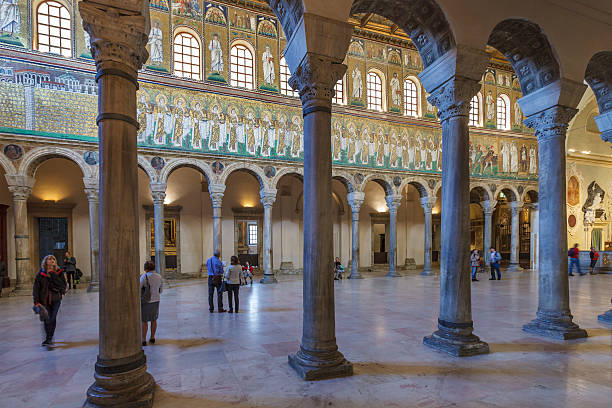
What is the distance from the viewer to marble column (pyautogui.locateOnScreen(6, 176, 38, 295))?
37.8 feet

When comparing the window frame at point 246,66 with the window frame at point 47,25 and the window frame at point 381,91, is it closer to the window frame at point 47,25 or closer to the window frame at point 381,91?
the window frame at point 47,25

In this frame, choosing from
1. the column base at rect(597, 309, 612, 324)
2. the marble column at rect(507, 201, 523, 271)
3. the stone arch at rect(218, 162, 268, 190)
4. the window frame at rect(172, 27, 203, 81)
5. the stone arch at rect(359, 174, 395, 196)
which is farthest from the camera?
the marble column at rect(507, 201, 523, 271)

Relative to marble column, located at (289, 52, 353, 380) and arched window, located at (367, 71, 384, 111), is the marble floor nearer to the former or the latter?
marble column, located at (289, 52, 353, 380)

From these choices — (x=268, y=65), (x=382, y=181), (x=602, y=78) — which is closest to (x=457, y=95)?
(x=602, y=78)

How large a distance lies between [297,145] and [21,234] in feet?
35.0

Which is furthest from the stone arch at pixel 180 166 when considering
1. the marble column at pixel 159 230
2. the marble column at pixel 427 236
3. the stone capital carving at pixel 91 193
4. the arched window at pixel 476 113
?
the arched window at pixel 476 113

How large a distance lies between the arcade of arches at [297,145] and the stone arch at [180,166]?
0.08 meters

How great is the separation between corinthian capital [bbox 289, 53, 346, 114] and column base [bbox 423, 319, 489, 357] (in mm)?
3582

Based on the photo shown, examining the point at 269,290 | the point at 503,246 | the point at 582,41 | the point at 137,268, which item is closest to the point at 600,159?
the point at 503,246

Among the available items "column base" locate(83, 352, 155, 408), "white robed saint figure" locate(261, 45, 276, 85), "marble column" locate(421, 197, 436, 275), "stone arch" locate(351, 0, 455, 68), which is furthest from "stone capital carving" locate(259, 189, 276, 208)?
"column base" locate(83, 352, 155, 408)

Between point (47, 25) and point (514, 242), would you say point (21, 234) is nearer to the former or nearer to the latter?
point (47, 25)

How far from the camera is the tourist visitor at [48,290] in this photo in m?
5.59

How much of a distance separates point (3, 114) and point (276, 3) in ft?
37.8

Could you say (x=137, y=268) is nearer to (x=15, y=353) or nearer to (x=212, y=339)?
(x=212, y=339)
